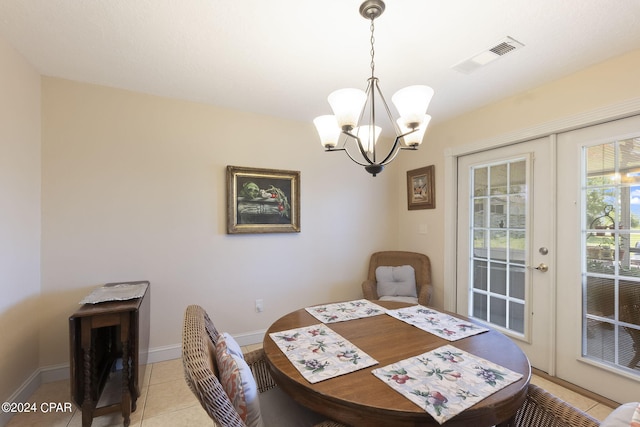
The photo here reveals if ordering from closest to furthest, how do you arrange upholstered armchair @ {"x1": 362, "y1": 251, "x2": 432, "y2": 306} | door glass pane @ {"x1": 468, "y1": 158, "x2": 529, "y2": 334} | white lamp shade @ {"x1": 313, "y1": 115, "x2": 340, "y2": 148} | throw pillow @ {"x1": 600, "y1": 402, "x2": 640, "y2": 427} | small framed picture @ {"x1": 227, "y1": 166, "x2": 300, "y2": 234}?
throw pillow @ {"x1": 600, "y1": 402, "x2": 640, "y2": 427}, white lamp shade @ {"x1": 313, "y1": 115, "x2": 340, "y2": 148}, door glass pane @ {"x1": 468, "y1": 158, "x2": 529, "y2": 334}, small framed picture @ {"x1": 227, "y1": 166, "x2": 300, "y2": 234}, upholstered armchair @ {"x1": 362, "y1": 251, "x2": 432, "y2": 306}

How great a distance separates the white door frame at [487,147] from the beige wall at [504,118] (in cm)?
3

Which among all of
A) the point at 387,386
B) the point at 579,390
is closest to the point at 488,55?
the point at 387,386

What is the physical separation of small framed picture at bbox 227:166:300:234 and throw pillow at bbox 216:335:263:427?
181 centimetres

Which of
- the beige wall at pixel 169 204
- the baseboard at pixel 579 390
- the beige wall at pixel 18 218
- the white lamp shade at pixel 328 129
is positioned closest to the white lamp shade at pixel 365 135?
the white lamp shade at pixel 328 129

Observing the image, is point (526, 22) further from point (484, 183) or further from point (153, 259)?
point (153, 259)

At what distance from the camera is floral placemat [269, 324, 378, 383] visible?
1137 millimetres

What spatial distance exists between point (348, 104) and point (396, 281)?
92.6 inches

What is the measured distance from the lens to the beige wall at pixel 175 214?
7.43 feet

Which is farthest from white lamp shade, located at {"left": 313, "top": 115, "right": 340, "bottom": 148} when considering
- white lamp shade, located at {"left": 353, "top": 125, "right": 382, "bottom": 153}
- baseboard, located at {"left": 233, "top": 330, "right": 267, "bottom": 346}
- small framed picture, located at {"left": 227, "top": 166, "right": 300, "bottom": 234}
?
baseboard, located at {"left": 233, "top": 330, "right": 267, "bottom": 346}

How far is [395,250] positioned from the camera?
367 centimetres

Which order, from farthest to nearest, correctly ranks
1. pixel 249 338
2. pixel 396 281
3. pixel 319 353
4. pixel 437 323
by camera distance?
pixel 396 281, pixel 249 338, pixel 437 323, pixel 319 353

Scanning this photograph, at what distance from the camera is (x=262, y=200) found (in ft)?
9.60

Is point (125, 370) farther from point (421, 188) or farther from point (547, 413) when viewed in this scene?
point (421, 188)

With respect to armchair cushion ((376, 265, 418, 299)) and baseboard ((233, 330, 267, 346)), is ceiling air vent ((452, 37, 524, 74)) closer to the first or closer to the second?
armchair cushion ((376, 265, 418, 299))
